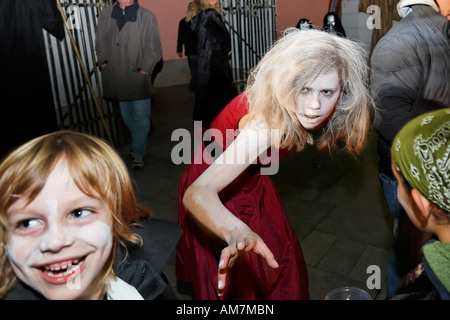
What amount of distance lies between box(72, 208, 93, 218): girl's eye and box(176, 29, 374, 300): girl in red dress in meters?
0.41

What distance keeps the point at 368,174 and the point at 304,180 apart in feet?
2.40

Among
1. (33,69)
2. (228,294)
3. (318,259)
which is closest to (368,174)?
(318,259)

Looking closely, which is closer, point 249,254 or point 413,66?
point 249,254

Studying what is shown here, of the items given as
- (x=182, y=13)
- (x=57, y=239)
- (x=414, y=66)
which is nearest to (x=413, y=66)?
(x=414, y=66)

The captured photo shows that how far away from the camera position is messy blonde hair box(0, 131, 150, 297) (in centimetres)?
102

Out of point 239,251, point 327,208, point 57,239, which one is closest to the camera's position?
point 57,239

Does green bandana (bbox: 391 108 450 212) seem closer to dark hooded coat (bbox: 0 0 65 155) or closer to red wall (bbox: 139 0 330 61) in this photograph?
dark hooded coat (bbox: 0 0 65 155)

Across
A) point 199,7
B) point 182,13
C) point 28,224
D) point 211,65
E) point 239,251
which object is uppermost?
point 199,7

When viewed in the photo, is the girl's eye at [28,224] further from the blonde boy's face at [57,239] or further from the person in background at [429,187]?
the person in background at [429,187]

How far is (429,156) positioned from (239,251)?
1.91 feet

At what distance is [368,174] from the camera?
454cm

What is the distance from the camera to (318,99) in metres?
1.70

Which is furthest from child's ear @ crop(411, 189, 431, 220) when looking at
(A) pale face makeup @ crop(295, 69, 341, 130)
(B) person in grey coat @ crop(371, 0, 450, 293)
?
(B) person in grey coat @ crop(371, 0, 450, 293)

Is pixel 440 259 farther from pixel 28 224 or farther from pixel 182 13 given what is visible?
pixel 182 13
